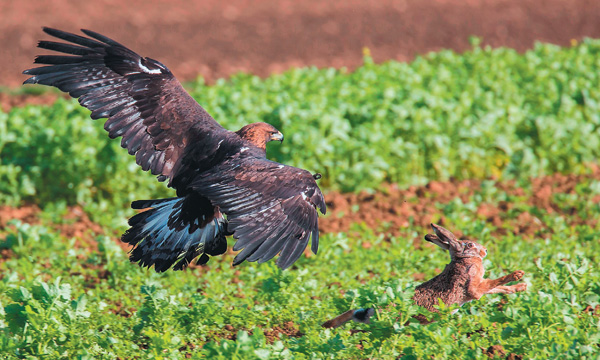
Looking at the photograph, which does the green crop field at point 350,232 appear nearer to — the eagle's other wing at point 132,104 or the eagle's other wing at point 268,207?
the eagle's other wing at point 268,207

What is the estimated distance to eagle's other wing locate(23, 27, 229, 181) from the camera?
4930 millimetres

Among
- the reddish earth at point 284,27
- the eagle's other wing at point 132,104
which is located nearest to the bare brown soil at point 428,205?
the eagle's other wing at point 132,104

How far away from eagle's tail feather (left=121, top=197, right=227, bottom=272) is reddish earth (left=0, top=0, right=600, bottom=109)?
21.0 ft

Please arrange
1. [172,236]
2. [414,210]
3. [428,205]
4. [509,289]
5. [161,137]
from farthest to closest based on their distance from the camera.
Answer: [428,205] < [414,210] < [161,137] < [172,236] < [509,289]

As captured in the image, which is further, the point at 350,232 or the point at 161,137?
the point at 350,232

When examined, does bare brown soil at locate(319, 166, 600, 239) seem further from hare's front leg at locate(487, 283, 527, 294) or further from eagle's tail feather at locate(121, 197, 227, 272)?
hare's front leg at locate(487, 283, 527, 294)

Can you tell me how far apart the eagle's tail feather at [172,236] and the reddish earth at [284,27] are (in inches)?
252

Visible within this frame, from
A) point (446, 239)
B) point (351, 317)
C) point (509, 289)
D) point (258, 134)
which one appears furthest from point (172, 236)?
point (509, 289)

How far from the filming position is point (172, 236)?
4.80 meters

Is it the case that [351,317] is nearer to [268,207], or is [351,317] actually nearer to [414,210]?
[268,207]

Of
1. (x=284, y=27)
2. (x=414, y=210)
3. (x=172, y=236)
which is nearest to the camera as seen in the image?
(x=172, y=236)

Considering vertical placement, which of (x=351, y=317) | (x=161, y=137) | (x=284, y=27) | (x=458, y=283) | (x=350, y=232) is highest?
(x=284, y=27)

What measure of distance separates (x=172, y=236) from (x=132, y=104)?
907 millimetres

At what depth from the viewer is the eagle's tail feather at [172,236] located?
15.6ft
